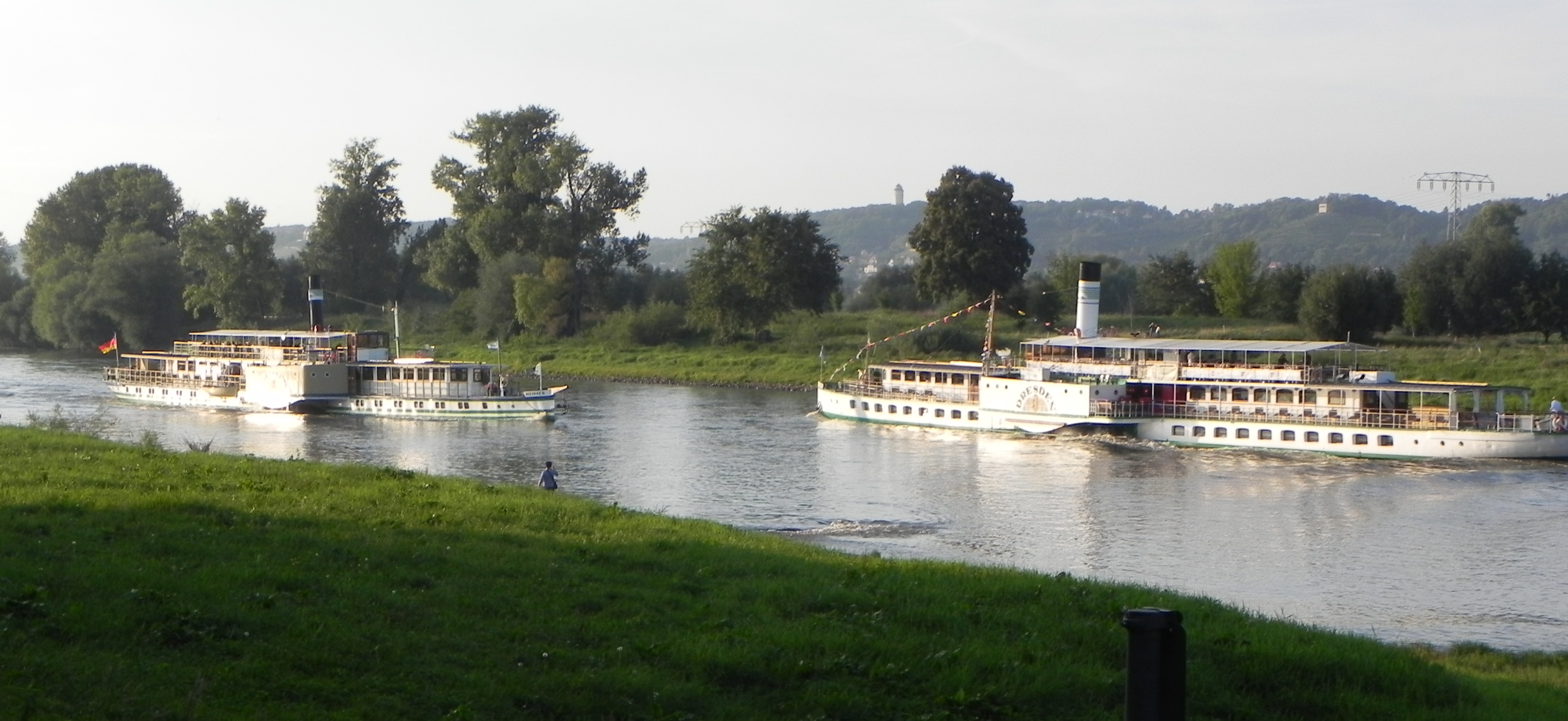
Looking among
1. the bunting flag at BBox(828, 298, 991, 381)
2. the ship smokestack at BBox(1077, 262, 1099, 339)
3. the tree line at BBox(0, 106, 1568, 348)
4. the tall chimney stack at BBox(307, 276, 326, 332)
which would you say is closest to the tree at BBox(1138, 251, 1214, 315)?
the tree line at BBox(0, 106, 1568, 348)

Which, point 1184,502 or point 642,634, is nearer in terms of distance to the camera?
point 642,634

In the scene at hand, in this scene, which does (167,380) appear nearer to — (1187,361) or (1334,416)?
(1187,361)

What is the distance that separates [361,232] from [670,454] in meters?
72.8

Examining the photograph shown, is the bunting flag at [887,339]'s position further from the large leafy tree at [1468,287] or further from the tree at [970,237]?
the large leafy tree at [1468,287]

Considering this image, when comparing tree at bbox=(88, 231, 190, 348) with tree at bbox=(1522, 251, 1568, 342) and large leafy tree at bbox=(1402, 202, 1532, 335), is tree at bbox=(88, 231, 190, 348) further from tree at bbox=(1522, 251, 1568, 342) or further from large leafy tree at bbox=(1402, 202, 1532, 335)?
tree at bbox=(1522, 251, 1568, 342)

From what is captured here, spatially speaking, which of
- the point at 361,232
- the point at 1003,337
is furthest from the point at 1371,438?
the point at 361,232

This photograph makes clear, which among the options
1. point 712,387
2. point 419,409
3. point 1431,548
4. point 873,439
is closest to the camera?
point 1431,548

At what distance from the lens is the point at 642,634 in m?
13.5

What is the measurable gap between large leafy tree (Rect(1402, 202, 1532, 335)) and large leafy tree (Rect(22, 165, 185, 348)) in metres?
79.5


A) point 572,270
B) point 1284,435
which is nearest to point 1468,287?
point 1284,435

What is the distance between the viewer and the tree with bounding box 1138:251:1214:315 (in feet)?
316

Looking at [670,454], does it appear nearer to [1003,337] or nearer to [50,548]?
[50,548]

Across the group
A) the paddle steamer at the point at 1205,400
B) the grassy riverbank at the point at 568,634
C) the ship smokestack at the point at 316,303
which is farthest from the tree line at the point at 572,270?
the grassy riverbank at the point at 568,634

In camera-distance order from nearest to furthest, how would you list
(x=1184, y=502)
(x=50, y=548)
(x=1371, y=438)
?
1. (x=50, y=548)
2. (x=1184, y=502)
3. (x=1371, y=438)
